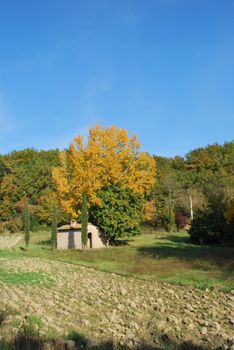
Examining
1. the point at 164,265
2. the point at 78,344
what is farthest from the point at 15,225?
the point at 78,344

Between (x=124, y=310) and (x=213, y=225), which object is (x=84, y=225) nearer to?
(x=213, y=225)

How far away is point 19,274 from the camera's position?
17969 millimetres

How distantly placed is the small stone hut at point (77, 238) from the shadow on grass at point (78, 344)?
2520 cm

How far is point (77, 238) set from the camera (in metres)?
33.8

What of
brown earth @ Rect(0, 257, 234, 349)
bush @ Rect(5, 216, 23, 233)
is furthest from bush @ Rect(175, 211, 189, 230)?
brown earth @ Rect(0, 257, 234, 349)

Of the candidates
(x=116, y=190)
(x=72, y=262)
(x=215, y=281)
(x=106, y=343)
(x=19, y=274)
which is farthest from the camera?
(x=116, y=190)

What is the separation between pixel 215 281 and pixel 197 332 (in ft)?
22.6

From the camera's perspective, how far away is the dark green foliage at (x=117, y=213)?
32531mm

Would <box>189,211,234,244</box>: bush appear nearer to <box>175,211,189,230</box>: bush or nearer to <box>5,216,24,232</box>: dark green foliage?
<box>175,211,189,230</box>: bush

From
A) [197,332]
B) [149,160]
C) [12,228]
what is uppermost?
[149,160]

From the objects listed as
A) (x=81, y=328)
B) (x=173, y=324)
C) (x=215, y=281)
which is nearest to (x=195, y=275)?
(x=215, y=281)

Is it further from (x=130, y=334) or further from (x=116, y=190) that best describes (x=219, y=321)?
(x=116, y=190)

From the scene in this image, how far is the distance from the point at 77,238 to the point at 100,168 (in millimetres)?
6071

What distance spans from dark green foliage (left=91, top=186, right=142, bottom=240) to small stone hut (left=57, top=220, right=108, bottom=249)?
0.67 m
